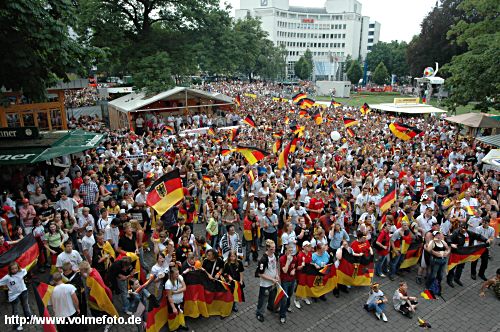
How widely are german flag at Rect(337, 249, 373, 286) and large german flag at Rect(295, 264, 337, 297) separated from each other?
284 millimetres

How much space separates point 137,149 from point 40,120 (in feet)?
27.5

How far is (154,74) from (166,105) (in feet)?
7.77

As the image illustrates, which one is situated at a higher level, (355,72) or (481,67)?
(355,72)

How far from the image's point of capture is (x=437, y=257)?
26.2 feet

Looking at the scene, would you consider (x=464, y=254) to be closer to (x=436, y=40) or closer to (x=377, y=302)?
(x=377, y=302)

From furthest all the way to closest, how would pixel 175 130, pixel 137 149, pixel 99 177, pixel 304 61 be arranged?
1. pixel 304 61
2. pixel 175 130
3. pixel 137 149
4. pixel 99 177

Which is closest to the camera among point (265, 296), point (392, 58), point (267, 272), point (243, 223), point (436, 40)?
point (267, 272)

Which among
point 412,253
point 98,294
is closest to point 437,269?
point 412,253

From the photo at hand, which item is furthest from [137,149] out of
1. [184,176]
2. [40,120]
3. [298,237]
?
[298,237]

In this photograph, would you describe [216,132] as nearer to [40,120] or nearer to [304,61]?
[40,120]

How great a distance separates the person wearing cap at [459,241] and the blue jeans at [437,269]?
0.52 m

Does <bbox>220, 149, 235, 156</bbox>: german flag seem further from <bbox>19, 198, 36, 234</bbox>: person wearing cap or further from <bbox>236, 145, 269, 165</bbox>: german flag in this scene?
<bbox>19, 198, 36, 234</bbox>: person wearing cap

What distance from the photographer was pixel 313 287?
25.2 feet

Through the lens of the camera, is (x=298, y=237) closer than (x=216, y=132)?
Yes
